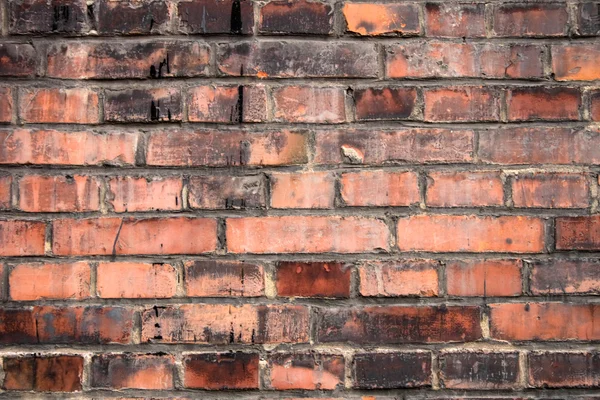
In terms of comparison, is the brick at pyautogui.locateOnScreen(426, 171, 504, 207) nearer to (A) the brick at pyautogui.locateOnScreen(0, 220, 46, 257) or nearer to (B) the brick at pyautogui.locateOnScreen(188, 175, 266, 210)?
(B) the brick at pyautogui.locateOnScreen(188, 175, 266, 210)

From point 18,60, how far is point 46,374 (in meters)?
0.72

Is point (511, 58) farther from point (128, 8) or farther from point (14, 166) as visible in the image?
point (14, 166)

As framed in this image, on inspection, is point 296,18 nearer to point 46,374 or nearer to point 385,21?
point 385,21

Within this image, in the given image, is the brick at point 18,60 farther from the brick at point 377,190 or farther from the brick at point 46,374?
the brick at point 377,190

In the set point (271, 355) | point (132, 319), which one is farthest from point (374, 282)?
point (132, 319)

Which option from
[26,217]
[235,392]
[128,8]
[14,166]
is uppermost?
[128,8]

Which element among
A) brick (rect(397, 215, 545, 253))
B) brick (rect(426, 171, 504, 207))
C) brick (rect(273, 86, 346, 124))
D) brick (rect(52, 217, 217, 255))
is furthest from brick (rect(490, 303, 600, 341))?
brick (rect(52, 217, 217, 255))

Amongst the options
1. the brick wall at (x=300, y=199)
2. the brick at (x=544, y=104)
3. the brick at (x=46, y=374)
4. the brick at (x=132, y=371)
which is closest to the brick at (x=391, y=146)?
the brick wall at (x=300, y=199)

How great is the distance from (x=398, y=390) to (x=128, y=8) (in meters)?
1.07

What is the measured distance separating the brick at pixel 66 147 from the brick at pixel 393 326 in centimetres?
59

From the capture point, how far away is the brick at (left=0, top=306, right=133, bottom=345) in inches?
52.1

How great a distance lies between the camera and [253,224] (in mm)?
1339

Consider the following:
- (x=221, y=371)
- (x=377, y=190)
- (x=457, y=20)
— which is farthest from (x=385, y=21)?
(x=221, y=371)

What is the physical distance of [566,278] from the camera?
1.33 metres
